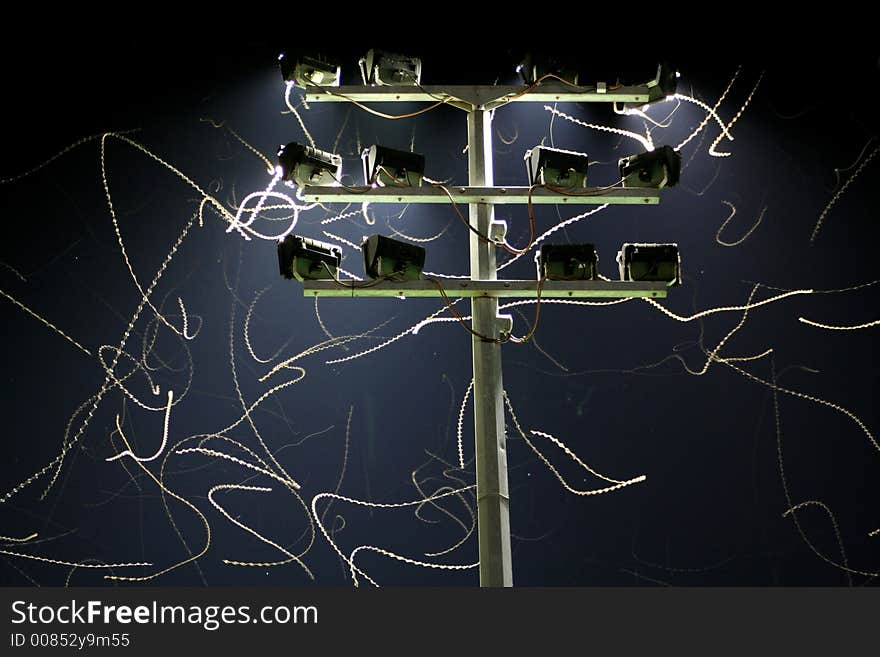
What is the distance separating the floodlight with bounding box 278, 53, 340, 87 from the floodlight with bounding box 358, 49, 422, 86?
0.35 ft

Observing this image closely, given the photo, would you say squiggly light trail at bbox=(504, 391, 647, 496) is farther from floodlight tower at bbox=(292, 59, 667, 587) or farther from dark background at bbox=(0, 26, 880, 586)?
floodlight tower at bbox=(292, 59, 667, 587)

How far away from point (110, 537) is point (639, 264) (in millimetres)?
2033

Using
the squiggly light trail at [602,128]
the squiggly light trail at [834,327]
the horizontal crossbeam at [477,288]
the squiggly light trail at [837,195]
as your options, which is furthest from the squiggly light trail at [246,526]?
the squiggly light trail at [837,195]

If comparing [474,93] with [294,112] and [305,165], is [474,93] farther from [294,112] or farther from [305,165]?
[294,112]

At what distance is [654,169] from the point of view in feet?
9.29

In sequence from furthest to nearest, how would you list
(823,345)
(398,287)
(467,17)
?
(467,17)
(823,345)
(398,287)

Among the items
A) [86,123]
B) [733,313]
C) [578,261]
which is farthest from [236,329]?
[733,313]

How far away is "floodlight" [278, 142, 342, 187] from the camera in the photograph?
108 inches

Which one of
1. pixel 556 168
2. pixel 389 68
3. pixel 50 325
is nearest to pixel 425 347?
pixel 556 168

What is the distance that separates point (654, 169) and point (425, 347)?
106 cm

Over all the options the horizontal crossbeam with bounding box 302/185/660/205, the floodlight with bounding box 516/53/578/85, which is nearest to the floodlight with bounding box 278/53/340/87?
the horizontal crossbeam with bounding box 302/185/660/205

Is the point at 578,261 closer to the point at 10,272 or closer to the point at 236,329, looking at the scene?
the point at 236,329

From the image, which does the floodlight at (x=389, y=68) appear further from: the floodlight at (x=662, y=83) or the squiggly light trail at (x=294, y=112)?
the floodlight at (x=662, y=83)

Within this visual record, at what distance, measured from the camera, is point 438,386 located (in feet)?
11.0
